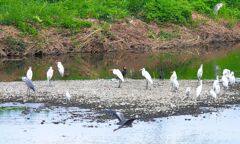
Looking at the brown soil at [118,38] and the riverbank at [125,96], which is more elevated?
the brown soil at [118,38]

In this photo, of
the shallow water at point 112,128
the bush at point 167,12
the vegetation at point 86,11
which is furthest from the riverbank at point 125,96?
the bush at point 167,12

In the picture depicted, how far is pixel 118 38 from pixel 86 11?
3.79 m

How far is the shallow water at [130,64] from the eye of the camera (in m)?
39.8

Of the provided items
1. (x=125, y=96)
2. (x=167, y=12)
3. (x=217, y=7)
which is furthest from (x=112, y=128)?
(x=217, y=7)

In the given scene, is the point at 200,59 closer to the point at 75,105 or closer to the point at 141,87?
the point at 141,87

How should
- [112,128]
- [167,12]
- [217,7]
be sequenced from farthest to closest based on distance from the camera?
[217,7]
[167,12]
[112,128]

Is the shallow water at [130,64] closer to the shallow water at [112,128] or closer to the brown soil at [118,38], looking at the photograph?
the brown soil at [118,38]

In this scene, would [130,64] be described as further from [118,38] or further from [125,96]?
[125,96]

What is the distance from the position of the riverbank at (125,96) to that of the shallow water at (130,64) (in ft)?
13.8

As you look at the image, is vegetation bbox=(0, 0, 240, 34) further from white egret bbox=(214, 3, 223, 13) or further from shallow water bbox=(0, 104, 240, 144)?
shallow water bbox=(0, 104, 240, 144)

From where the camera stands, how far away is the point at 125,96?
30.7 m

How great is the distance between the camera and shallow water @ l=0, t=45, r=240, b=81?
3979 centimetres

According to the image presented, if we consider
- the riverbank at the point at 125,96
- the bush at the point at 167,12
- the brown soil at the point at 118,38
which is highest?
the bush at the point at 167,12

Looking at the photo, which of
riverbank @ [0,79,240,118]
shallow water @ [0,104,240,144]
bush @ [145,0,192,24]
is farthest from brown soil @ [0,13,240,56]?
shallow water @ [0,104,240,144]
